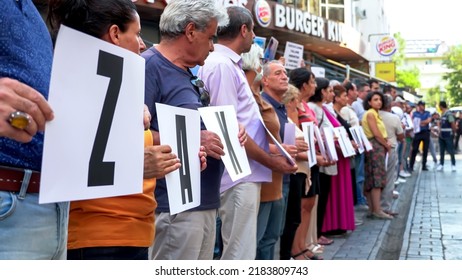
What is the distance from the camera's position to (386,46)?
3062 cm

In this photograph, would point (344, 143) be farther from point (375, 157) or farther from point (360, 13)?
point (360, 13)

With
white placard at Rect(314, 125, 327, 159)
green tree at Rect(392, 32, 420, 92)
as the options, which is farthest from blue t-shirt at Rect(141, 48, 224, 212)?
green tree at Rect(392, 32, 420, 92)

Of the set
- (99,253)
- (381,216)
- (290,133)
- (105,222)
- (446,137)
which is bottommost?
Result: (381,216)

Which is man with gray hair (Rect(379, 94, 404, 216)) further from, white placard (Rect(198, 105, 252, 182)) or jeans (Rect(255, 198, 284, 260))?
white placard (Rect(198, 105, 252, 182))

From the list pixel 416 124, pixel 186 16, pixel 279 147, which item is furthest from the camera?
pixel 416 124

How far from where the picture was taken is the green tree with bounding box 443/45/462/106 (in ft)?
179

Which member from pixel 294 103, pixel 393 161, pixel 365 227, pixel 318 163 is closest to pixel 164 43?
A: pixel 294 103

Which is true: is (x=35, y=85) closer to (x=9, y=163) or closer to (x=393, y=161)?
(x=9, y=163)

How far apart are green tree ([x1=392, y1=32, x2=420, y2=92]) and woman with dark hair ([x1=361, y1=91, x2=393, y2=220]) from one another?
55.6m

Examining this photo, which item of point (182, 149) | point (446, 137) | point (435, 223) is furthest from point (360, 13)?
point (182, 149)

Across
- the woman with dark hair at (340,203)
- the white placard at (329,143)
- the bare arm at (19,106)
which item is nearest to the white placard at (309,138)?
the white placard at (329,143)

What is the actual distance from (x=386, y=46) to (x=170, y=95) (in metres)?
29.0

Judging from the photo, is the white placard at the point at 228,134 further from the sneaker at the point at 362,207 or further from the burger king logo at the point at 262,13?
the burger king logo at the point at 262,13
